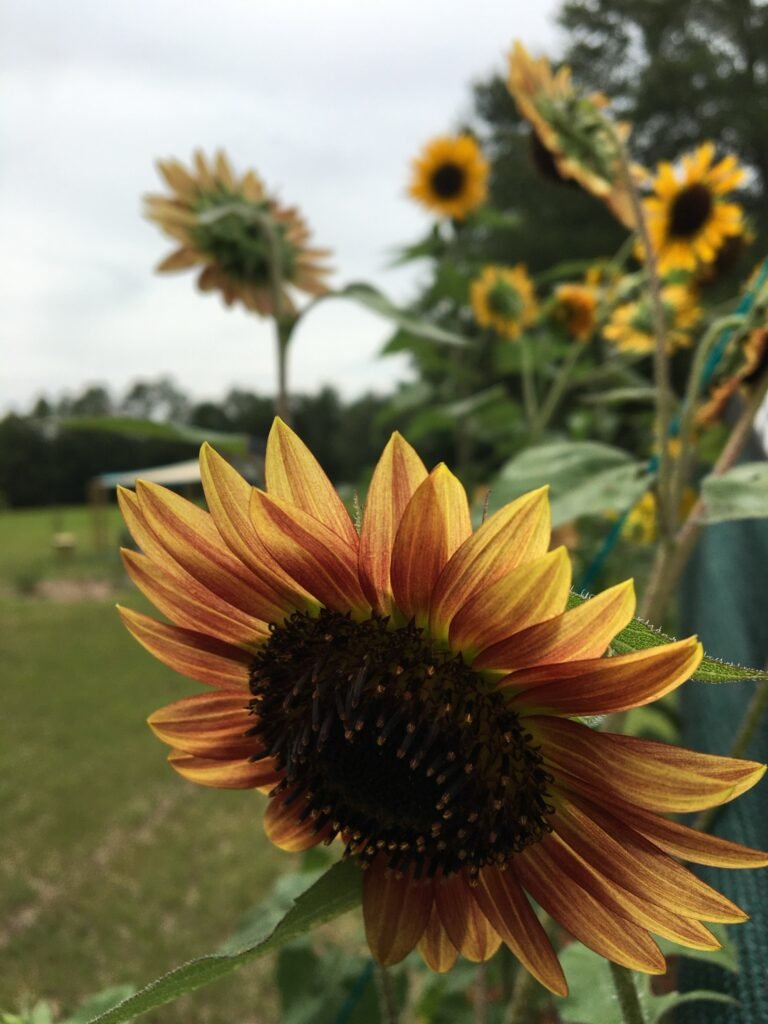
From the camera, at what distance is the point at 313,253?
956 millimetres

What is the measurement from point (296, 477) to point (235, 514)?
0.9 inches

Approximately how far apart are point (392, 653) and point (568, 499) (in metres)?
0.26

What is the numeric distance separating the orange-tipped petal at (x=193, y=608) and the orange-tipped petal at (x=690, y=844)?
0.14 metres

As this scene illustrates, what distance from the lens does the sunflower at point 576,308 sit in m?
1.54

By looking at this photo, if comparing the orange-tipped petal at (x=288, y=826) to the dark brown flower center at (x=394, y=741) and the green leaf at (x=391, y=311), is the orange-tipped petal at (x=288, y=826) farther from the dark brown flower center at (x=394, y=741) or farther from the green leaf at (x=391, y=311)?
the green leaf at (x=391, y=311)

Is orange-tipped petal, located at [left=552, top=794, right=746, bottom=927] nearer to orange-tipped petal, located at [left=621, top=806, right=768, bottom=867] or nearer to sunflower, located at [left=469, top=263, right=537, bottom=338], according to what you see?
orange-tipped petal, located at [left=621, top=806, right=768, bottom=867]

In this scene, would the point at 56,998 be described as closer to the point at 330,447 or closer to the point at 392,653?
the point at 392,653

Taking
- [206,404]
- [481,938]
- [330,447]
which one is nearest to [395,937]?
[481,938]

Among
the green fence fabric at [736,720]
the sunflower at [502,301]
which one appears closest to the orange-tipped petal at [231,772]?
the green fence fabric at [736,720]

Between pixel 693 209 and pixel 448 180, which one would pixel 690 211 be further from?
pixel 448 180

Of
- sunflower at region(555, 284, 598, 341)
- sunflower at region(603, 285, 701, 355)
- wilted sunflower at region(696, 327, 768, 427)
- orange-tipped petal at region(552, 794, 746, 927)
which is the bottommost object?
orange-tipped petal at region(552, 794, 746, 927)

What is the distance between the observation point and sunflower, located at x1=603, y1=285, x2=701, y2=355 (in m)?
1.30

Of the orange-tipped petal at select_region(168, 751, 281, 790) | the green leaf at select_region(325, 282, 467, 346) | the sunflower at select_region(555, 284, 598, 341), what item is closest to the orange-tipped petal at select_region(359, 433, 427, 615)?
the orange-tipped petal at select_region(168, 751, 281, 790)

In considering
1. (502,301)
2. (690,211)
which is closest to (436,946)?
(690,211)
